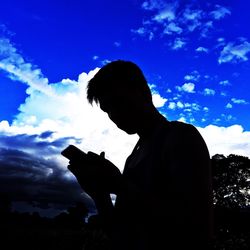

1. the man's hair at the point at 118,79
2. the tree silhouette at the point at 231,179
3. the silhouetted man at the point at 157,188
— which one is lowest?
the silhouetted man at the point at 157,188

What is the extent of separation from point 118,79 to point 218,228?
2611 centimetres

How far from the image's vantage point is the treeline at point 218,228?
1920cm

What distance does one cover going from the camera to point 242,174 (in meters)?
51.2

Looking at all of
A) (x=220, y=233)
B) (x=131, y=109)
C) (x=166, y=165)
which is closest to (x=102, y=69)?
(x=131, y=109)

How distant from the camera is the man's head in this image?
2160mm

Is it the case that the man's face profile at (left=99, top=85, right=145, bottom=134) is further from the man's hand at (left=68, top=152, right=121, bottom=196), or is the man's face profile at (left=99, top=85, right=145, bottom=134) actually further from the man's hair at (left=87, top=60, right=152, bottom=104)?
the man's hand at (left=68, top=152, right=121, bottom=196)

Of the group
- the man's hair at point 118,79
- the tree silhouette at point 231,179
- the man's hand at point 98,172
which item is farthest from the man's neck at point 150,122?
the tree silhouette at point 231,179

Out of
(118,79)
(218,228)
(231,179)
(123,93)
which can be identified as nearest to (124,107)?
(123,93)

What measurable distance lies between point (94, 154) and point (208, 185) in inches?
22.8

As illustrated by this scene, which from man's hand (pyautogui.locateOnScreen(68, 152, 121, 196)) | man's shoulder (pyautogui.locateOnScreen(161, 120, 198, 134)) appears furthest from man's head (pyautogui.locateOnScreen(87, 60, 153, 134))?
man's hand (pyautogui.locateOnScreen(68, 152, 121, 196))

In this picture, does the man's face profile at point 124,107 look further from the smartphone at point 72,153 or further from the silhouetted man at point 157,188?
the smartphone at point 72,153

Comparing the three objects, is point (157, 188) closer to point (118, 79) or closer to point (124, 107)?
point (124, 107)

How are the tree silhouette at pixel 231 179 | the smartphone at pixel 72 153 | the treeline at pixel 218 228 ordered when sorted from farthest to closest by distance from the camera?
the tree silhouette at pixel 231 179
the treeline at pixel 218 228
the smartphone at pixel 72 153

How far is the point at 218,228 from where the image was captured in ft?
85.6
